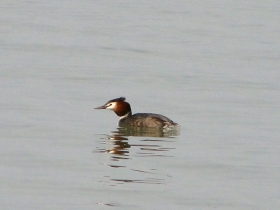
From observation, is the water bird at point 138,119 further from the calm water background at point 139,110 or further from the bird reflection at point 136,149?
the calm water background at point 139,110

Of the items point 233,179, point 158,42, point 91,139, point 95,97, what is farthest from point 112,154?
point 158,42

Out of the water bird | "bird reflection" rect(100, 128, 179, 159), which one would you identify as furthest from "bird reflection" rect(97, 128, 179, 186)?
the water bird

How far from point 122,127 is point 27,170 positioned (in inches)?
175

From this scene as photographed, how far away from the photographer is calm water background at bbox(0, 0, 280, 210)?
39.6ft

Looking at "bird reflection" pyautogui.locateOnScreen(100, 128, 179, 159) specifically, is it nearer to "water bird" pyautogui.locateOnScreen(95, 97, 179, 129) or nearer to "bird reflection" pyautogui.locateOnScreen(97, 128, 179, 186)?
"bird reflection" pyautogui.locateOnScreen(97, 128, 179, 186)

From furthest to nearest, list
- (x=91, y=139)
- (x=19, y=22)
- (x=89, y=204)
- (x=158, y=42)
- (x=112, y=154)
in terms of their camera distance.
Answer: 1. (x=19, y=22)
2. (x=158, y=42)
3. (x=91, y=139)
4. (x=112, y=154)
5. (x=89, y=204)

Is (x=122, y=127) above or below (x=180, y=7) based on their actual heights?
below

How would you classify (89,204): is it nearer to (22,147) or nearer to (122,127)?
(22,147)

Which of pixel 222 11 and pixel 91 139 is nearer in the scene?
pixel 91 139

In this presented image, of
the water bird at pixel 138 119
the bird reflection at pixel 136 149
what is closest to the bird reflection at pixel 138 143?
the bird reflection at pixel 136 149

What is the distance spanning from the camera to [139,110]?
63.7 feet

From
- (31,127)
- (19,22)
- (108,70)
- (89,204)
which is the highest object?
(19,22)

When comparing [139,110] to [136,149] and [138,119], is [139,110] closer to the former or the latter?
[138,119]

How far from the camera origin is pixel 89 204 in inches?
447
